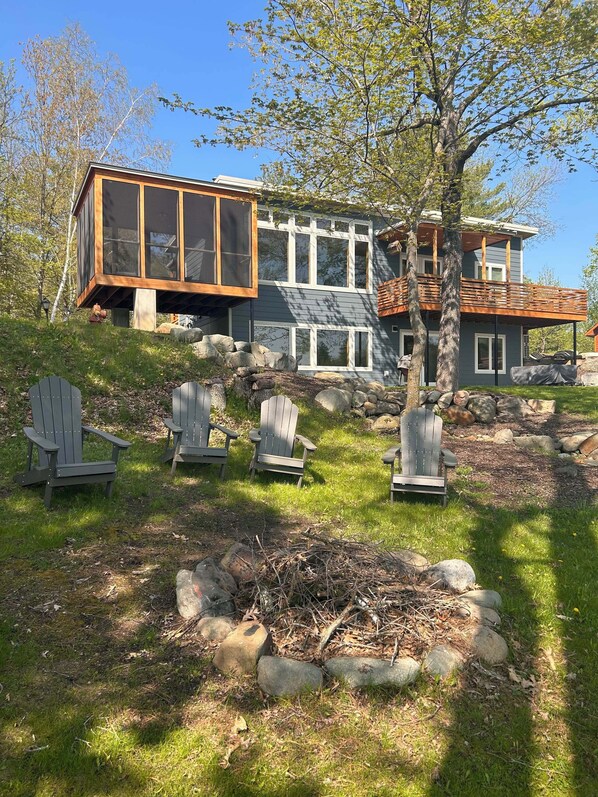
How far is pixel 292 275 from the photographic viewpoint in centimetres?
1697

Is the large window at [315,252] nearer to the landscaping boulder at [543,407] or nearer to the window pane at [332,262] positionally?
the window pane at [332,262]

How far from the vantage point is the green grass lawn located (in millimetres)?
2068

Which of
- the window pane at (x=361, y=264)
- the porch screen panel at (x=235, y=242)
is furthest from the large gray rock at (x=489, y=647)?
the window pane at (x=361, y=264)

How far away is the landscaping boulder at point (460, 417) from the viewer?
10117mm

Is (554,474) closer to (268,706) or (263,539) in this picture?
(263,539)

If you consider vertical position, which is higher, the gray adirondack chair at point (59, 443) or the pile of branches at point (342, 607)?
the gray adirondack chair at point (59, 443)

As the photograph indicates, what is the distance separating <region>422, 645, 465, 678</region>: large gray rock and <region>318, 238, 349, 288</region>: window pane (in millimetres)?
15586

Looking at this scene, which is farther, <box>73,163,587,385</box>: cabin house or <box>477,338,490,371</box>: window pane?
<box>477,338,490,371</box>: window pane

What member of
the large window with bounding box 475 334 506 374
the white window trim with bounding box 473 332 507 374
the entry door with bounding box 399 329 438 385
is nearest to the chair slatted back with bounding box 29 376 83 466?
the entry door with bounding box 399 329 438 385

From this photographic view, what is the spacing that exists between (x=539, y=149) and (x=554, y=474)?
758 cm

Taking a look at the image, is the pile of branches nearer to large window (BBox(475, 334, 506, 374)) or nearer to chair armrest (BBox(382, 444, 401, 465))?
chair armrest (BBox(382, 444, 401, 465))

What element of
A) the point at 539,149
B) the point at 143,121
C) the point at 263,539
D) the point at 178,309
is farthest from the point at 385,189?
the point at 143,121

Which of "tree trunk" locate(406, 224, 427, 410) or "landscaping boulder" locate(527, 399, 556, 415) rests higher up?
"tree trunk" locate(406, 224, 427, 410)

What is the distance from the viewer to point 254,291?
1434cm
